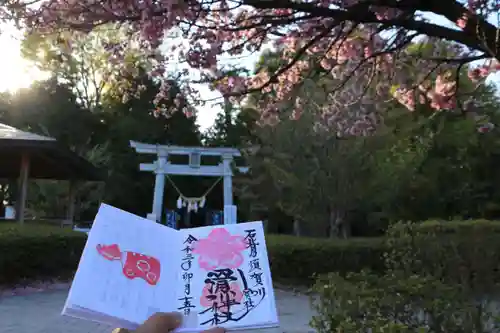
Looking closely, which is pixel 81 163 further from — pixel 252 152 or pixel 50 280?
pixel 50 280

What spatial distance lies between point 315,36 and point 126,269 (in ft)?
13.8

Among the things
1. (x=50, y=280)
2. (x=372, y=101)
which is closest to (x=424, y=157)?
(x=372, y=101)

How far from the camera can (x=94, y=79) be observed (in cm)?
2847

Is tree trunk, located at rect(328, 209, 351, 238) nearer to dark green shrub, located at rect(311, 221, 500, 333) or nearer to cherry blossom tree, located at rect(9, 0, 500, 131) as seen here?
cherry blossom tree, located at rect(9, 0, 500, 131)

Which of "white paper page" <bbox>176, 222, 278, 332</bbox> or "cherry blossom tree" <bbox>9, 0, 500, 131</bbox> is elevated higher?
"cherry blossom tree" <bbox>9, 0, 500, 131</bbox>

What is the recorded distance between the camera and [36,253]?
29.2ft

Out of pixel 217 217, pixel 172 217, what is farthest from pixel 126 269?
pixel 172 217

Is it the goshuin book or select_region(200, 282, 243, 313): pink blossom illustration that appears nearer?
the goshuin book

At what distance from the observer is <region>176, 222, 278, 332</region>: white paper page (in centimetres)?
154

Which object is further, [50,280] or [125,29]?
[50,280]

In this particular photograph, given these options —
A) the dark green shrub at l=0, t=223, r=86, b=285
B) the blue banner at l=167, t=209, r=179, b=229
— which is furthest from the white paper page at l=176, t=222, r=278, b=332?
the blue banner at l=167, t=209, r=179, b=229

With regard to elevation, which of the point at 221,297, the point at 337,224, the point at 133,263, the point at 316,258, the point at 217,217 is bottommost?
the point at 316,258

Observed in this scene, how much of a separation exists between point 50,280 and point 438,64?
7131 mm

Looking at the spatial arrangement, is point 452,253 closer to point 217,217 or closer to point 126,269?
point 126,269
